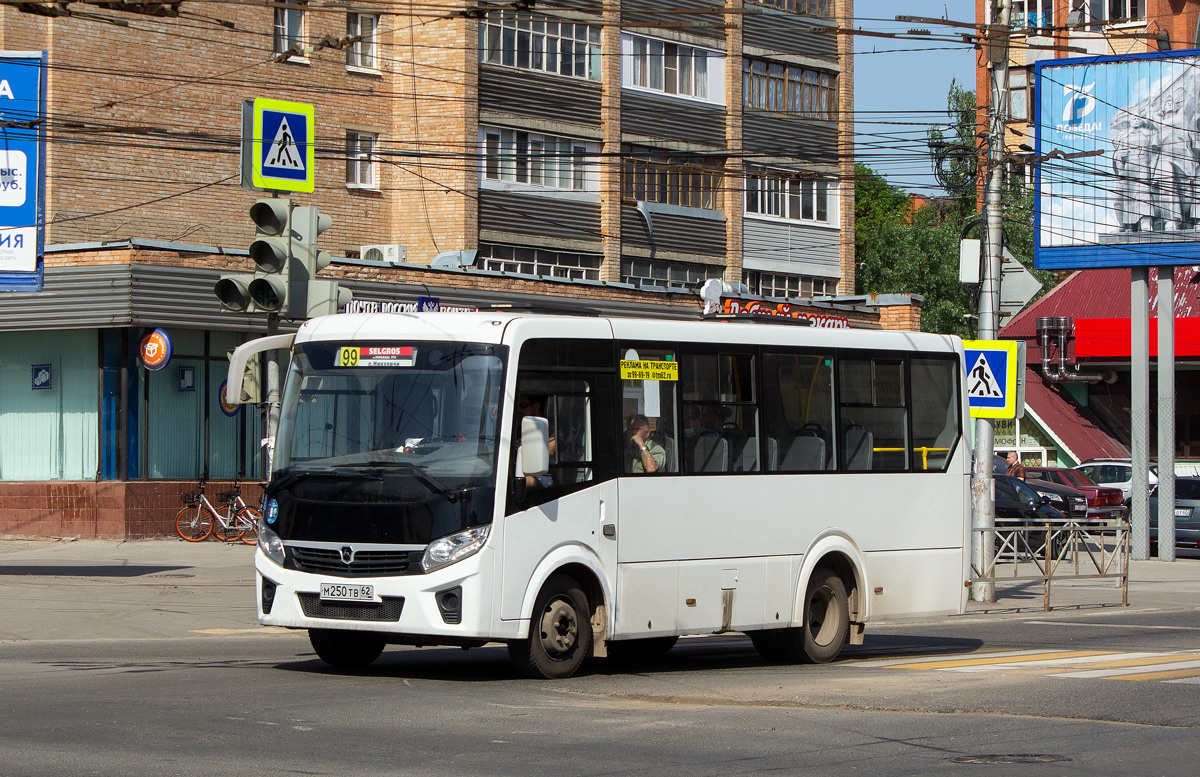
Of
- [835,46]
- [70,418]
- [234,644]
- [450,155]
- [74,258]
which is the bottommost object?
[234,644]

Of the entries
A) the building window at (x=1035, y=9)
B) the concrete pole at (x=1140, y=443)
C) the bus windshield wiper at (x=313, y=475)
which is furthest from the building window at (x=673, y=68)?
the bus windshield wiper at (x=313, y=475)

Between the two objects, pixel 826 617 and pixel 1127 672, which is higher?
pixel 826 617

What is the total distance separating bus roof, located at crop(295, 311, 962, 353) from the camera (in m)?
11.3

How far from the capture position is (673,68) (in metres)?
42.2

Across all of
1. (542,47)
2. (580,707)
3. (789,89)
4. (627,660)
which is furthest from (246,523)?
(789,89)

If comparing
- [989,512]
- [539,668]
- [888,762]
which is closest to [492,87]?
[989,512]

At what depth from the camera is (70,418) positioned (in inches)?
1061

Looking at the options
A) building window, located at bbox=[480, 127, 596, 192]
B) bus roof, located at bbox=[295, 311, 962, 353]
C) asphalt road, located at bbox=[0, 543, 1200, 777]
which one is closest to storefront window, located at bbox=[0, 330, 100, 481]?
asphalt road, located at bbox=[0, 543, 1200, 777]

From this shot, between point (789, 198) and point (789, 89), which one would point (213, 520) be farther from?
point (789, 89)

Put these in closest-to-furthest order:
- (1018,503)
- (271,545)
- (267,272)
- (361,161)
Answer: (271,545) → (267,272) → (1018,503) → (361,161)

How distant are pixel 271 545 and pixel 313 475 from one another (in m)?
0.64

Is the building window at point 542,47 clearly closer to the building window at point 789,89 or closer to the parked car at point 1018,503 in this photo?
the building window at point 789,89

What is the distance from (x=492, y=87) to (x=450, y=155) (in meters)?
3.12

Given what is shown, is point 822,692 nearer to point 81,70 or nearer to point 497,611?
point 497,611
